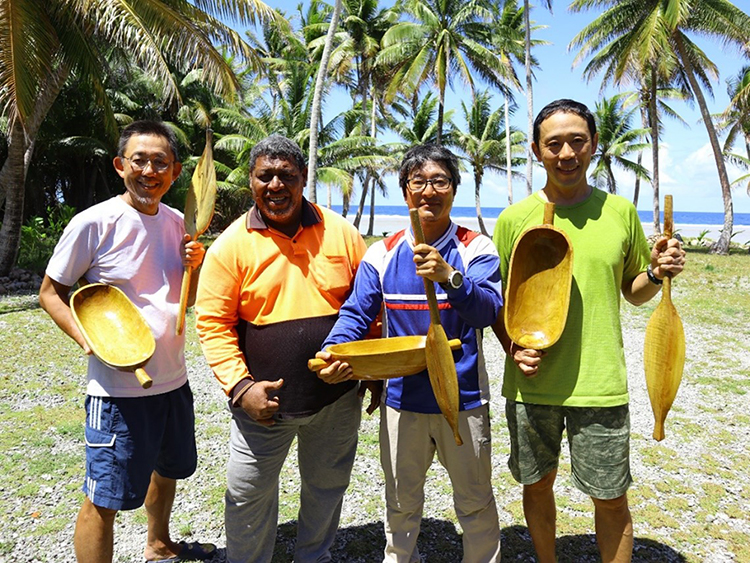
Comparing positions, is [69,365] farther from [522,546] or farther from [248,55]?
[248,55]

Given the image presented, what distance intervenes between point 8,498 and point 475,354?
10.9ft

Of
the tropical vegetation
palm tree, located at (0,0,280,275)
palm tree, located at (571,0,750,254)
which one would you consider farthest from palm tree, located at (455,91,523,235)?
palm tree, located at (0,0,280,275)

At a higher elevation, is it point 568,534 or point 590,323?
point 590,323

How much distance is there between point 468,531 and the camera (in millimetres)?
2270

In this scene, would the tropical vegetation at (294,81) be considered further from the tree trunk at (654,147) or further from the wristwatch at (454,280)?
the wristwatch at (454,280)

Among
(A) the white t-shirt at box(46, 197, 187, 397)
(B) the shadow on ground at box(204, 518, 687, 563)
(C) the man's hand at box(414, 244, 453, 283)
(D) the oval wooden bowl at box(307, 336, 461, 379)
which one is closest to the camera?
(C) the man's hand at box(414, 244, 453, 283)

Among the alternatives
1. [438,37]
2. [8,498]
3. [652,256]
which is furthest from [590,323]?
[438,37]

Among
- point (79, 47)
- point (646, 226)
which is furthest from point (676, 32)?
point (646, 226)

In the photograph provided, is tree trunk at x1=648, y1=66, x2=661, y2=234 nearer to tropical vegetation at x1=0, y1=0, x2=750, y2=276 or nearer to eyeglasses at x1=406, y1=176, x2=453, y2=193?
tropical vegetation at x1=0, y1=0, x2=750, y2=276

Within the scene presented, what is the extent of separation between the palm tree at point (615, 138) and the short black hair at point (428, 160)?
27.5m

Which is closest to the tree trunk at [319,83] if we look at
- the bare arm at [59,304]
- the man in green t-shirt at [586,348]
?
the bare arm at [59,304]

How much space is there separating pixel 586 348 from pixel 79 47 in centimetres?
1184

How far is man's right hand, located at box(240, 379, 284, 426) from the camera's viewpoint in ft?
6.77

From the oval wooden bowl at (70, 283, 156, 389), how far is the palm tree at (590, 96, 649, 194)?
2818 cm
